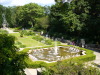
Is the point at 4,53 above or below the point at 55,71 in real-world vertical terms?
above

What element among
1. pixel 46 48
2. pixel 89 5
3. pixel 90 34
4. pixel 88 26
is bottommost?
pixel 46 48

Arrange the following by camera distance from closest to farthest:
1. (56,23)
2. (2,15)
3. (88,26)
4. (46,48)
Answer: (46,48), (88,26), (56,23), (2,15)

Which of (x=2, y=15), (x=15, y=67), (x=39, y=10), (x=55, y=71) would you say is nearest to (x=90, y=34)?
(x=55, y=71)

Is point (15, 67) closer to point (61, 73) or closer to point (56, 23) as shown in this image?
point (61, 73)

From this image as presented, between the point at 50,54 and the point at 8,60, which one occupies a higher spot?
the point at 8,60

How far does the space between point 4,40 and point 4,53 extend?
1.73ft

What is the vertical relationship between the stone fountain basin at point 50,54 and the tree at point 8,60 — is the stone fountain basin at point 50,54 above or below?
below

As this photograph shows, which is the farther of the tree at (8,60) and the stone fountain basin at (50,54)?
the stone fountain basin at (50,54)

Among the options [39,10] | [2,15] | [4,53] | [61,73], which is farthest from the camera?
[2,15]

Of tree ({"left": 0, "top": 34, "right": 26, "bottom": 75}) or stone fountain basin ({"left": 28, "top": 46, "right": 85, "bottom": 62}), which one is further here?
stone fountain basin ({"left": 28, "top": 46, "right": 85, "bottom": 62})

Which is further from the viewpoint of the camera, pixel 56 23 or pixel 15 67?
pixel 56 23

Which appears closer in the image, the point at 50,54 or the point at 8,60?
the point at 8,60

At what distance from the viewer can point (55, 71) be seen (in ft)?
23.3

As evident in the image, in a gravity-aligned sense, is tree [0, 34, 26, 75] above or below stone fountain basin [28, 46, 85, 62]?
above
